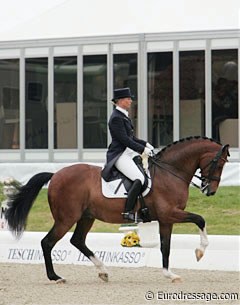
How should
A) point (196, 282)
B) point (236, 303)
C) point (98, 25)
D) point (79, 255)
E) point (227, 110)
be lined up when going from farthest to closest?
point (98, 25)
point (227, 110)
point (79, 255)
point (196, 282)
point (236, 303)

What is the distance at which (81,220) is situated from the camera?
1116 centimetres

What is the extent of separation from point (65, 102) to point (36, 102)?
0.73m

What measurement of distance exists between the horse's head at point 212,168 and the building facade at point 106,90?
8.82 metres

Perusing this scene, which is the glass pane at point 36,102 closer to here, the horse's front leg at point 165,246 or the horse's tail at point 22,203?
the horse's tail at point 22,203

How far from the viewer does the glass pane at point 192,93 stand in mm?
20062

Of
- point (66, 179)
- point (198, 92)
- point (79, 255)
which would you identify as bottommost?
point (79, 255)

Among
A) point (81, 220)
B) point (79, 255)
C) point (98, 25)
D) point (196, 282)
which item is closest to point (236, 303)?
point (196, 282)

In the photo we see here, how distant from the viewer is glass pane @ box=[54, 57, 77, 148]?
2125cm

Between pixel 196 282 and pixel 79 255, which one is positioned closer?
pixel 196 282

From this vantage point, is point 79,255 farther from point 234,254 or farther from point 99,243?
point 234,254

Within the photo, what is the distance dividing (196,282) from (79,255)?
2.71 metres

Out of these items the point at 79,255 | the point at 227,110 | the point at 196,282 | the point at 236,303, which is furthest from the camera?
the point at 227,110

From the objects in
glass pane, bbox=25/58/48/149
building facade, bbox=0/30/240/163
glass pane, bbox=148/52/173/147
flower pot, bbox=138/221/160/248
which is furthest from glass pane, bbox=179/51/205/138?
flower pot, bbox=138/221/160/248

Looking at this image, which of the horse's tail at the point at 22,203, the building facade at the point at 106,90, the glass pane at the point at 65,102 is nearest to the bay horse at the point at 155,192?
the horse's tail at the point at 22,203
